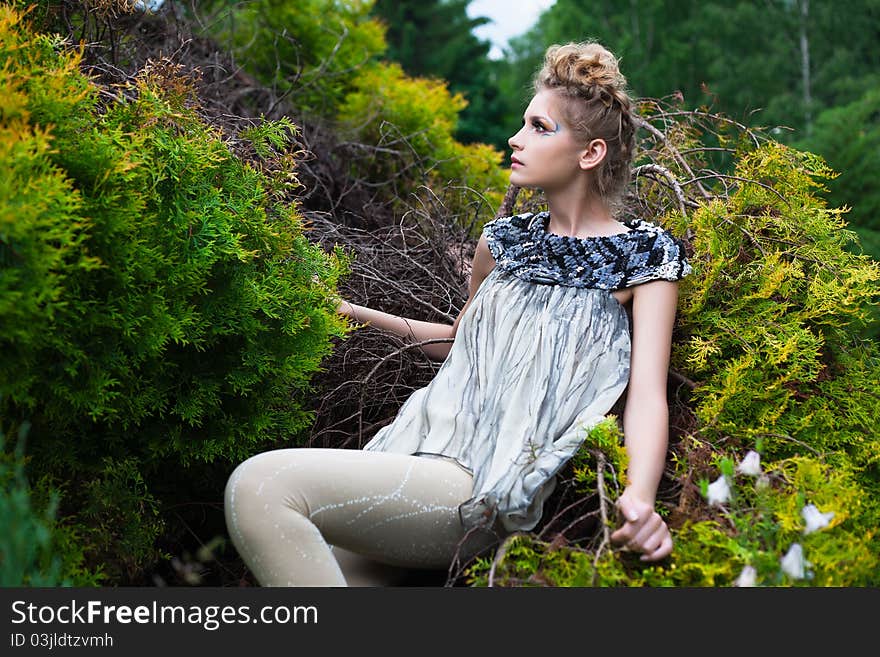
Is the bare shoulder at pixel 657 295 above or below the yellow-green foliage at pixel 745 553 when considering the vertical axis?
above

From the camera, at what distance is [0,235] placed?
177cm

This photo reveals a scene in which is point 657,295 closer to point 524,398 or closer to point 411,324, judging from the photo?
point 524,398

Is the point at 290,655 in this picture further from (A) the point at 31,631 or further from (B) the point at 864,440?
(B) the point at 864,440

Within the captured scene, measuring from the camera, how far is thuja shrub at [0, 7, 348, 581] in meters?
1.92

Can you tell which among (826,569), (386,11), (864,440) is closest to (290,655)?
(826,569)

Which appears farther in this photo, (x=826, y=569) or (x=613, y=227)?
(x=613, y=227)

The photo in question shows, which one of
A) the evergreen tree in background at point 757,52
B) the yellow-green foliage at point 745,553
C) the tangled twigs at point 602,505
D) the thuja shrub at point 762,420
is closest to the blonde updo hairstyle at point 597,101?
the thuja shrub at point 762,420

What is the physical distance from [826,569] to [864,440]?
0.75m

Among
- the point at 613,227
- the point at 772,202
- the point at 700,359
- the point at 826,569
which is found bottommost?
the point at 826,569

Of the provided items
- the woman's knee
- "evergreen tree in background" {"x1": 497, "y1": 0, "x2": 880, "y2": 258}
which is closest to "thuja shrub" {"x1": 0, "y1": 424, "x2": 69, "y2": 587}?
the woman's knee

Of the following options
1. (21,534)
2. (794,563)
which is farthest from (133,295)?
(794,563)

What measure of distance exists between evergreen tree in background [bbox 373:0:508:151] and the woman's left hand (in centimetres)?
1302

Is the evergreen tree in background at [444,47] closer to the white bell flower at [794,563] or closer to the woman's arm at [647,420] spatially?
the woman's arm at [647,420]

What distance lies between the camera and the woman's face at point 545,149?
2545mm
